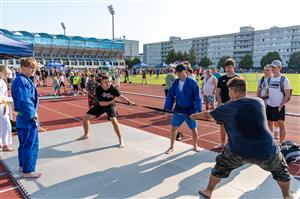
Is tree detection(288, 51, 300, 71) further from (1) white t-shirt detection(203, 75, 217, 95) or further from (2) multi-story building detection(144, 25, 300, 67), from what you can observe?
(1) white t-shirt detection(203, 75, 217, 95)

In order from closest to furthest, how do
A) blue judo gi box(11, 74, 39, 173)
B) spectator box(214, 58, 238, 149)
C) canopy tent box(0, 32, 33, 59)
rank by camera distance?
1. blue judo gi box(11, 74, 39, 173)
2. spectator box(214, 58, 238, 149)
3. canopy tent box(0, 32, 33, 59)

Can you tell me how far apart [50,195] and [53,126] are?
15.2ft

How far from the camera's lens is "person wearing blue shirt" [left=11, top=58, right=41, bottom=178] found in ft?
12.6

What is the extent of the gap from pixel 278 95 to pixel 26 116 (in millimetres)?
4718

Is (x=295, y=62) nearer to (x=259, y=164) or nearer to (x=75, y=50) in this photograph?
(x=75, y=50)

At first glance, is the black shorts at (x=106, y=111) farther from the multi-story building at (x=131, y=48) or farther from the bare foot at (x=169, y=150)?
the multi-story building at (x=131, y=48)

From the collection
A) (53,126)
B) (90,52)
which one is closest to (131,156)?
(53,126)

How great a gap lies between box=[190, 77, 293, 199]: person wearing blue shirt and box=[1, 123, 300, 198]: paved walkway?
710 mm

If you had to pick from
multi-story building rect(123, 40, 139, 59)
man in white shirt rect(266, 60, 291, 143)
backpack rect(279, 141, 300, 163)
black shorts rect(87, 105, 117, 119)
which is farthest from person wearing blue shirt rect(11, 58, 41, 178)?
multi-story building rect(123, 40, 139, 59)

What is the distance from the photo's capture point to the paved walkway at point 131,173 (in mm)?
3631

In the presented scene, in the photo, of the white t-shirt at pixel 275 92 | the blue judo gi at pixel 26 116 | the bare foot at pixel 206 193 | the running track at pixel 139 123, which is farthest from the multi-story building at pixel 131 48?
the bare foot at pixel 206 193

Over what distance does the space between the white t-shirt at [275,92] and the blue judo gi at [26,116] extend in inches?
178

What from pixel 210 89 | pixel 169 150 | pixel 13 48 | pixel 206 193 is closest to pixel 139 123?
pixel 210 89

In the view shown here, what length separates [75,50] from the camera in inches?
3410
